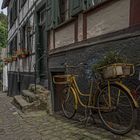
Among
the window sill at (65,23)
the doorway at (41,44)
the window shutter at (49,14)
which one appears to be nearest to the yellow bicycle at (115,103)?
the window sill at (65,23)

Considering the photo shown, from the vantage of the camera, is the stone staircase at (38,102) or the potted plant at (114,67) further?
the stone staircase at (38,102)

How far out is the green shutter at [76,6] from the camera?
8.13 meters

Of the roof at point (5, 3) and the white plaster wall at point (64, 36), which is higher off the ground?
the roof at point (5, 3)

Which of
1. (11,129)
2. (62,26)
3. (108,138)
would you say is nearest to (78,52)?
(62,26)

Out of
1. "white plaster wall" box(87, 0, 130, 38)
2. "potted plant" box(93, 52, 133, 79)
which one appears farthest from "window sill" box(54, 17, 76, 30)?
"potted plant" box(93, 52, 133, 79)

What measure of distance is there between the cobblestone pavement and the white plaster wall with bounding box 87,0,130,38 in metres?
1.86

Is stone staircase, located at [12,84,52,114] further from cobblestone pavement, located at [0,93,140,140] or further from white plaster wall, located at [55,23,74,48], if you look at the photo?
white plaster wall, located at [55,23,74,48]

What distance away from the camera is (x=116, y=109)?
576cm

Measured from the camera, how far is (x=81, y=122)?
281 inches

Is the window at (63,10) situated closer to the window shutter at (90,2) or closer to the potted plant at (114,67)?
the window shutter at (90,2)

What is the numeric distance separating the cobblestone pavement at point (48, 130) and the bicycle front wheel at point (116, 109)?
5.9 inches

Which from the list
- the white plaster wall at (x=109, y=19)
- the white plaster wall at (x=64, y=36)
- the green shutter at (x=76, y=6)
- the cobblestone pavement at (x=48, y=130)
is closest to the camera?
the cobblestone pavement at (x=48, y=130)

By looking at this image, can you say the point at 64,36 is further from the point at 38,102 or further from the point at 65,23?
the point at 38,102

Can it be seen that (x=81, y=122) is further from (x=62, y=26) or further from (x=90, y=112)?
(x=62, y=26)
